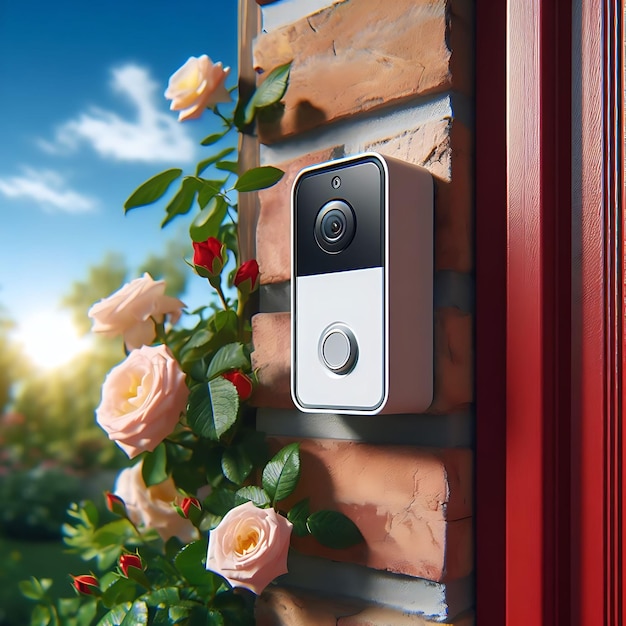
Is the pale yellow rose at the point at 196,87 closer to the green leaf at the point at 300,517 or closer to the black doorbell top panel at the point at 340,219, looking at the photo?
the black doorbell top panel at the point at 340,219

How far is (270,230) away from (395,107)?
0.19 m

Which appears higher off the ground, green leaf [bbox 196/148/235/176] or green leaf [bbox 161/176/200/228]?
green leaf [bbox 196/148/235/176]

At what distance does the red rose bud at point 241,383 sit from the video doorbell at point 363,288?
10 centimetres

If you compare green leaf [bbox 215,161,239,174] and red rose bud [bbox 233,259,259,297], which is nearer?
red rose bud [bbox 233,259,259,297]

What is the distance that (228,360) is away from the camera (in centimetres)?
68

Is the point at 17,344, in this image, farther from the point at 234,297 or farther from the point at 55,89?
the point at 234,297

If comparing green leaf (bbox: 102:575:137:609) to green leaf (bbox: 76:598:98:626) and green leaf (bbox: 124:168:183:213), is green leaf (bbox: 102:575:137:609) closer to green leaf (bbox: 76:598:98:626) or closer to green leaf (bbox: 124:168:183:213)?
green leaf (bbox: 76:598:98:626)

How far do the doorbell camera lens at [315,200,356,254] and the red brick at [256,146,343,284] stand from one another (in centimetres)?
11

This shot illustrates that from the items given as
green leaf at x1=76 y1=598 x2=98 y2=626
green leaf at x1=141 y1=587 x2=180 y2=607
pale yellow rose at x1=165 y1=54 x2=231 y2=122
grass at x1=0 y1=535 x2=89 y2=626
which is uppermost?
pale yellow rose at x1=165 y1=54 x2=231 y2=122

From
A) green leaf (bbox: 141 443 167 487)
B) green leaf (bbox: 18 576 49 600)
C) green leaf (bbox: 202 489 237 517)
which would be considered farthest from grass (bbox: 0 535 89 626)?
green leaf (bbox: 202 489 237 517)

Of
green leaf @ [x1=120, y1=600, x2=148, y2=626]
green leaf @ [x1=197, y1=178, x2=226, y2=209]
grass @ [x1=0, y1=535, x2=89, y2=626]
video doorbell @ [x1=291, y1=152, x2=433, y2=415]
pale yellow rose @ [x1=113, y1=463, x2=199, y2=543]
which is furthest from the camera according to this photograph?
grass @ [x1=0, y1=535, x2=89, y2=626]

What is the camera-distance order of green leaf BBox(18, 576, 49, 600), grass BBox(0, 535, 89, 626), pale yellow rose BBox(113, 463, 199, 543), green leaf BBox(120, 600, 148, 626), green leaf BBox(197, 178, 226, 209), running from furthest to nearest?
grass BBox(0, 535, 89, 626) → green leaf BBox(18, 576, 49, 600) → pale yellow rose BBox(113, 463, 199, 543) → green leaf BBox(197, 178, 226, 209) → green leaf BBox(120, 600, 148, 626)

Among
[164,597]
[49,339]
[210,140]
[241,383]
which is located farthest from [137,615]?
[49,339]

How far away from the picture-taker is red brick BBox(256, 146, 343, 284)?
0.67m
